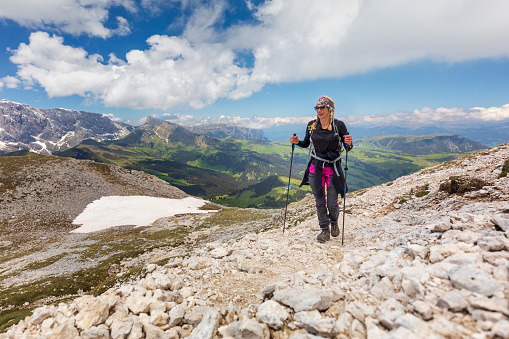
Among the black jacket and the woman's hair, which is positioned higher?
the woman's hair

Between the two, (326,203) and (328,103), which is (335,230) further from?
(328,103)

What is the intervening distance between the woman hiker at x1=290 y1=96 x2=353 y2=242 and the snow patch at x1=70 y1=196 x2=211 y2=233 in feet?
177

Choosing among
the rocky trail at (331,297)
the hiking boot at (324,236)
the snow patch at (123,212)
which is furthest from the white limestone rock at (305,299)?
the snow patch at (123,212)

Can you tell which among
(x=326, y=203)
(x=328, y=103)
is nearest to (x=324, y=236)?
(x=326, y=203)

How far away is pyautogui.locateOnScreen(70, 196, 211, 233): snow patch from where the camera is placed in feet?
174

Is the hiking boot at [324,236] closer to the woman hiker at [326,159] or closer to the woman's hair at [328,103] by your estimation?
the woman hiker at [326,159]

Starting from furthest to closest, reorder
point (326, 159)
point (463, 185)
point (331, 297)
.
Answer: point (463, 185) → point (326, 159) → point (331, 297)

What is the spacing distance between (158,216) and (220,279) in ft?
199

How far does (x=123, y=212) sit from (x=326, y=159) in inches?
2725

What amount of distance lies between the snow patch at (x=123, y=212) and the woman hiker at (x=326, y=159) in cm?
5387

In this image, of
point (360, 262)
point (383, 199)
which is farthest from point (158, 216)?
point (360, 262)

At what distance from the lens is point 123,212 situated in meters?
62.0

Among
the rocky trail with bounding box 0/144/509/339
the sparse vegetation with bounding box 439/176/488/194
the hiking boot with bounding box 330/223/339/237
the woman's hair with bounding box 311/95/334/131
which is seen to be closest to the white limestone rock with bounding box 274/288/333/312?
the rocky trail with bounding box 0/144/509/339

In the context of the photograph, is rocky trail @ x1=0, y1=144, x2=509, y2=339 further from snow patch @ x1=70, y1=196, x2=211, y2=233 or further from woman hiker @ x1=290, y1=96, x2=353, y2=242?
snow patch @ x1=70, y1=196, x2=211, y2=233
